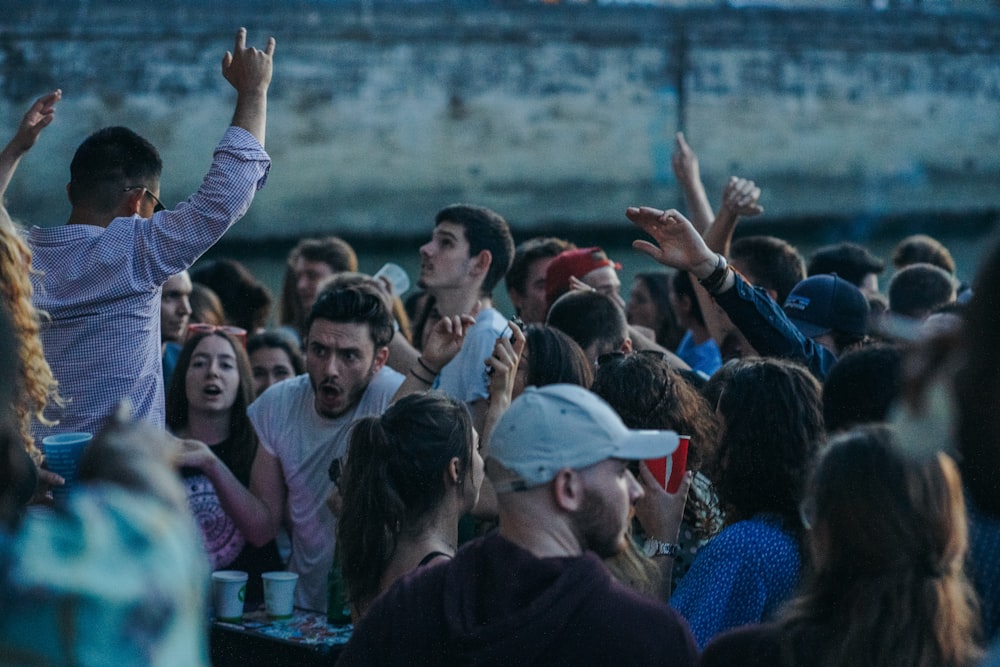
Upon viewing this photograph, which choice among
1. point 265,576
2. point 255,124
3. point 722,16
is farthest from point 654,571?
point 722,16

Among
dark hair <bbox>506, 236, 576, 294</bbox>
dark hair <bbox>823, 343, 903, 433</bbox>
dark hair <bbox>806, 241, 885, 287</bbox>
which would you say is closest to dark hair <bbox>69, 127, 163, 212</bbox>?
dark hair <bbox>823, 343, 903, 433</bbox>

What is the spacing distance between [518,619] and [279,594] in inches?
65.8

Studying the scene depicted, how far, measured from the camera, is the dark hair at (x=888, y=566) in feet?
6.47

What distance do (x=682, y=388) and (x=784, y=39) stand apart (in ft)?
73.9

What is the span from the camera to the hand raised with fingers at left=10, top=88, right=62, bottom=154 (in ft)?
12.3

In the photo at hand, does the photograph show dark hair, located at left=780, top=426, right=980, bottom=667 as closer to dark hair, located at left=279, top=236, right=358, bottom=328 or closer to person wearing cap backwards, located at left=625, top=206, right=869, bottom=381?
person wearing cap backwards, located at left=625, top=206, right=869, bottom=381

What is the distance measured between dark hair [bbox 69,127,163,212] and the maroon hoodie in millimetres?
1831

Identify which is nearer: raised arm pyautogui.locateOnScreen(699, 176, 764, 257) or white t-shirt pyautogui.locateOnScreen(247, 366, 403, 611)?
white t-shirt pyautogui.locateOnScreen(247, 366, 403, 611)

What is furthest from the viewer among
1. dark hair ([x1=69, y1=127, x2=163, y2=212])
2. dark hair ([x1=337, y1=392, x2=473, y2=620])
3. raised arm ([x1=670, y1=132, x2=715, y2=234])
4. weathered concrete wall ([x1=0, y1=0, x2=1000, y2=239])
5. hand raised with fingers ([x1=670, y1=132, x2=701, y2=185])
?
weathered concrete wall ([x1=0, y1=0, x2=1000, y2=239])

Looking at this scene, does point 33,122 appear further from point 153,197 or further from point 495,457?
point 495,457

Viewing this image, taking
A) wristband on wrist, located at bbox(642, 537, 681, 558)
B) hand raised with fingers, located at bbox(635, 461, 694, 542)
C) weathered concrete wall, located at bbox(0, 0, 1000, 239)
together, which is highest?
weathered concrete wall, located at bbox(0, 0, 1000, 239)

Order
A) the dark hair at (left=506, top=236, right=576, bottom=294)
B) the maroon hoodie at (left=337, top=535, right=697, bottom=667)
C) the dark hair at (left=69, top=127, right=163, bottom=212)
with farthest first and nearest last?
the dark hair at (left=506, top=236, right=576, bottom=294)
the dark hair at (left=69, top=127, right=163, bottom=212)
the maroon hoodie at (left=337, top=535, right=697, bottom=667)

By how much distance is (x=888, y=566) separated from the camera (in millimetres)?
1981

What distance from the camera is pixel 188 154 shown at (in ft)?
68.2
